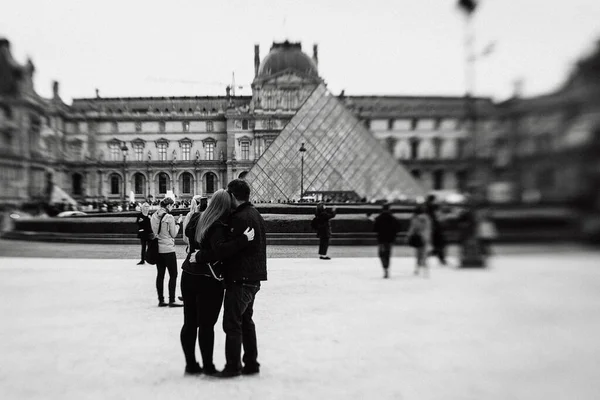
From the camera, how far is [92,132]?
3074 millimetres

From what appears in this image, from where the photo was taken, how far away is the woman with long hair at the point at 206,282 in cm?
335

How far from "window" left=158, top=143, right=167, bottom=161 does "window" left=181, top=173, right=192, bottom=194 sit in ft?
0.82

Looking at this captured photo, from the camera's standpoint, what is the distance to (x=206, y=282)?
11.5 feet

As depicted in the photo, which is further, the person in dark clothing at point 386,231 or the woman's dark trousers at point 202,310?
the person in dark clothing at point 386,231

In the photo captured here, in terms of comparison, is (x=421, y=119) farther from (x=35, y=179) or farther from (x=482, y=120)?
(x=35, y=179)

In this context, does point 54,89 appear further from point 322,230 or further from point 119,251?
point 119,251

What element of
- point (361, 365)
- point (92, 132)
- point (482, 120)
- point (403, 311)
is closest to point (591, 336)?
point (482, 120)

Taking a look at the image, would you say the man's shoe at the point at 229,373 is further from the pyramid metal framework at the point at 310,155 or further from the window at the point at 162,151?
the pyramid metal framework at the point at 310,155

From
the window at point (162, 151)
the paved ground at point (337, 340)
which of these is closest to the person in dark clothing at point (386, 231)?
the paved ground at point (337, 340)

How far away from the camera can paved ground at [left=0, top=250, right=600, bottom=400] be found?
4.25ft

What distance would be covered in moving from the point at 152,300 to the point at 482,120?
5885 millimetres

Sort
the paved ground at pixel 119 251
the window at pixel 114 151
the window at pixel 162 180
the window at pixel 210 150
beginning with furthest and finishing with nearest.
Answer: the paved ground at pixel 119 251
the window at pixel 210 150
the window at pixel 162 180
the window at pixel 114 151

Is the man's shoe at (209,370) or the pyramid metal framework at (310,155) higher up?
the pyramid metal framework at (310,155)

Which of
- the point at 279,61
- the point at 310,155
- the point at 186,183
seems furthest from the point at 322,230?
the point at 279,61
